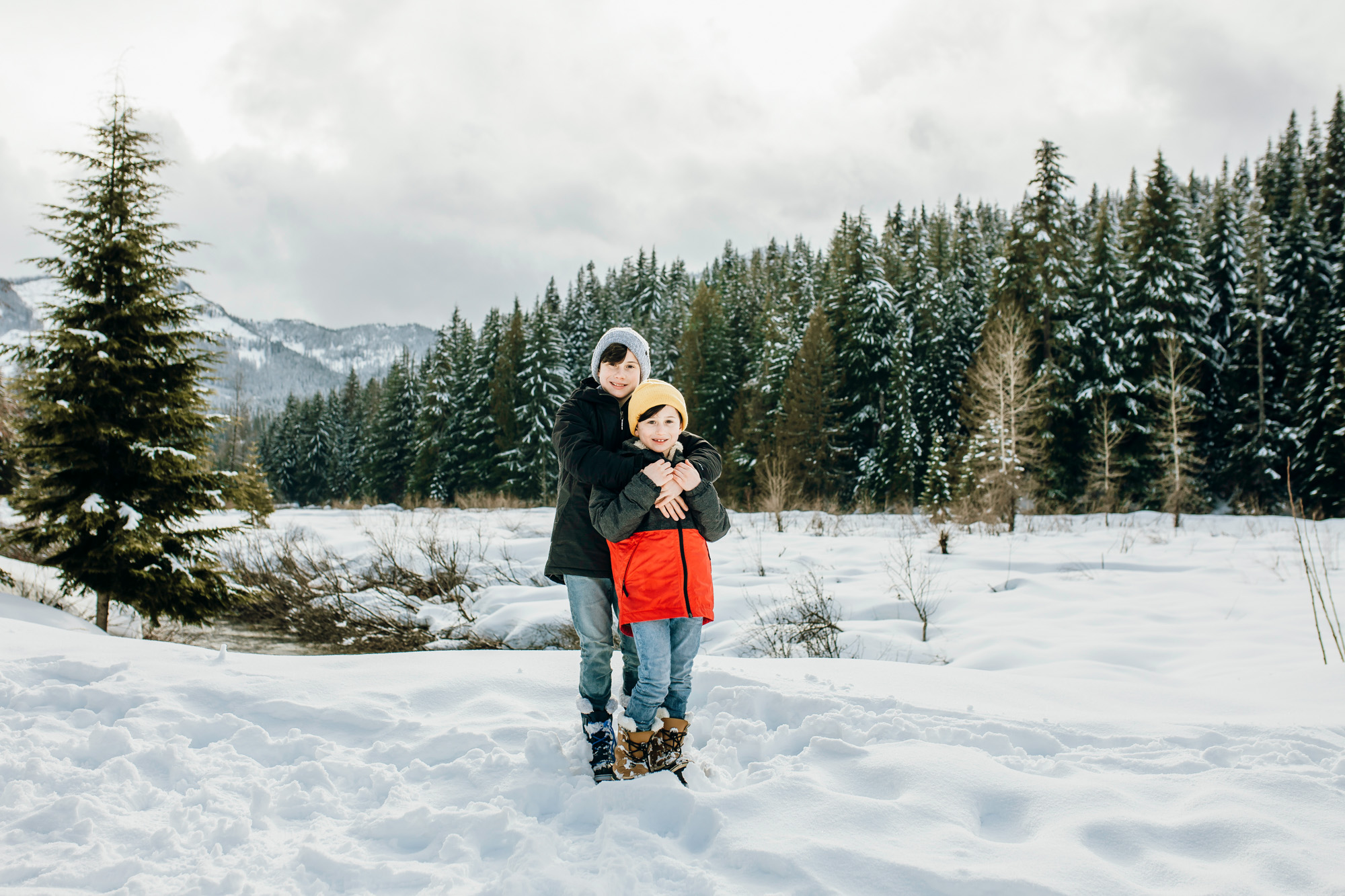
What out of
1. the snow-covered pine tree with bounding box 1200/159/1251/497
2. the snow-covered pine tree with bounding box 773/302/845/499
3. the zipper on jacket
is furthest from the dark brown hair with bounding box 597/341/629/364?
the snow-covered pine tree with bounding box 1200/159/1251/497

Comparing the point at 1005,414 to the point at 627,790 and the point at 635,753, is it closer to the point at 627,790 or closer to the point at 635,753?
the point at 635,753

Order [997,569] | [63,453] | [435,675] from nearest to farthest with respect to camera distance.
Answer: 1. [435,675]
2. [63,453]
3. [997,569]

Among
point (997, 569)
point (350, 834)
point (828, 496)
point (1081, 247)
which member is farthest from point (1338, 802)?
point (1081, 247)

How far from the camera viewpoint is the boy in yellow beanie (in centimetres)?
274

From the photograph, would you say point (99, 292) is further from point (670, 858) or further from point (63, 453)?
point (670, 858)

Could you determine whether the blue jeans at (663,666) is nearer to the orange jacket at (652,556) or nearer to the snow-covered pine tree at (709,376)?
the orange jacket at (652,556)

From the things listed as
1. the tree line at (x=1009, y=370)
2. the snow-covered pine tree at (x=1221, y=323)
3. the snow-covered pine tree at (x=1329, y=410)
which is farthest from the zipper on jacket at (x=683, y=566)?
the snow-covered pine tree at (x=1221, y=323)

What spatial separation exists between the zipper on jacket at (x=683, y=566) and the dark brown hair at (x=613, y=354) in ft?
2.73

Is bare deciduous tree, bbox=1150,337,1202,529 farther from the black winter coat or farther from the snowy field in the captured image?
the black winter coat

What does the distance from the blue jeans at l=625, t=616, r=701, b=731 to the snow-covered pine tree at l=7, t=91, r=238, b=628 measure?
8819 millimetres

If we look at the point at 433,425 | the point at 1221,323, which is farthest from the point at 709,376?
the point at 1221,323

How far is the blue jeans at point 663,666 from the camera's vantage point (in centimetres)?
281

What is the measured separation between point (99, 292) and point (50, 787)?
918 cm

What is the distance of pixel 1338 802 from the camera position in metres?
2.55
